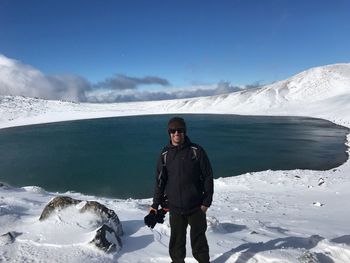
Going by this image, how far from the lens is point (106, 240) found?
6398mm

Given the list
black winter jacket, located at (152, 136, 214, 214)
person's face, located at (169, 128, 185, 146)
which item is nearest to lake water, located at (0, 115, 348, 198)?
black winter jacket, located at (152, 136, 214, 214)

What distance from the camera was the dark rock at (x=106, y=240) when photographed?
6.32m

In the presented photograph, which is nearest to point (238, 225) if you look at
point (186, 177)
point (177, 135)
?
point (186, 177)

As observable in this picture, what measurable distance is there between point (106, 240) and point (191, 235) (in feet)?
5.24

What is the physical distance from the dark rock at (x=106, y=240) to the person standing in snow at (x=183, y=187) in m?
1.17

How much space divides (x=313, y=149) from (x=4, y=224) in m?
34.6

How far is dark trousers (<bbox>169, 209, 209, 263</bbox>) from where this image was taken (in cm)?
555

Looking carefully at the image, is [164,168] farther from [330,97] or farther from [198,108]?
[198,108]

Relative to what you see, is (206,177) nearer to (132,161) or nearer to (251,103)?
(132,161)

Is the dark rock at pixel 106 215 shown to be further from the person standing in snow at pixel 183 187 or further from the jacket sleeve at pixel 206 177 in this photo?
the jacket sleeve at pixel 206 177

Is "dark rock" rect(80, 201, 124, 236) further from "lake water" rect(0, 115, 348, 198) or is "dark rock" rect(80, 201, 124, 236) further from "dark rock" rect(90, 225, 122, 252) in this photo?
"lake water" rect(0, 115, 348, 198)

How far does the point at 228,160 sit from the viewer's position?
32062 mm

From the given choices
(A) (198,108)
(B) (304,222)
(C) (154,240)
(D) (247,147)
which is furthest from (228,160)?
Answer: (A) (198,108)

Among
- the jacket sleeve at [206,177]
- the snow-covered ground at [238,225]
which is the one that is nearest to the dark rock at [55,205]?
the snow-covered ground at [238,225]
